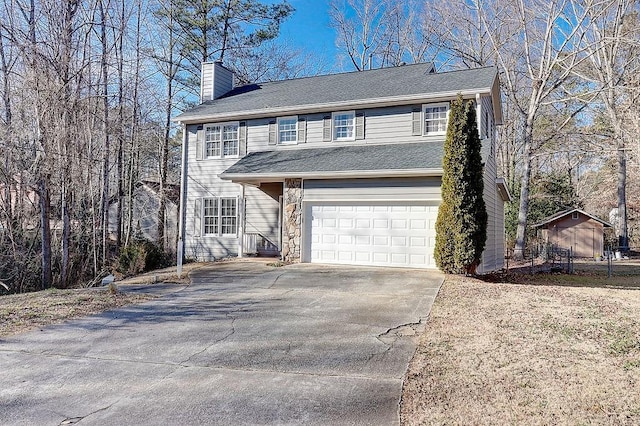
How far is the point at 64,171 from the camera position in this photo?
44.3ft

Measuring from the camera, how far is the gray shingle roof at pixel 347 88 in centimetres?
1398

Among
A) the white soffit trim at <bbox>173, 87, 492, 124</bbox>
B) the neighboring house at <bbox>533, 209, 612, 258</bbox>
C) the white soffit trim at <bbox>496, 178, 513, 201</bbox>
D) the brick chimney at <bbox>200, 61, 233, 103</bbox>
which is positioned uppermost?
the brick chimney at <bbox>200, 61, 233, 103</bbox>

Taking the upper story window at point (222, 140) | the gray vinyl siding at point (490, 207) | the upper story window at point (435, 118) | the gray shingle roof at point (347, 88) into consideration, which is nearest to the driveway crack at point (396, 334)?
the gray vinyl siding at point (490, 207)

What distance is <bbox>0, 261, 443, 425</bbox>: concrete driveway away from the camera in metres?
3.96

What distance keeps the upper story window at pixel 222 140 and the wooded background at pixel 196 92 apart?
348 centimetres

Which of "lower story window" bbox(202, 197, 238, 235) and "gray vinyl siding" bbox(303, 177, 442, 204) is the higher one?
"gray vinyl siding" bbox(303, 177, 442, 204)

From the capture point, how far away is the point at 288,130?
15.8 meters

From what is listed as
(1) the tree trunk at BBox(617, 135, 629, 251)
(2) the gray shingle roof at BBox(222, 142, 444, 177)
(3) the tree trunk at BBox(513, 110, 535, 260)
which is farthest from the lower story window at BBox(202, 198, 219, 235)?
(1) the tree trunk at BBox(617, 135, 629, 251)

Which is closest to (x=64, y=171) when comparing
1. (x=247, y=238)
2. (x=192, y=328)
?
(x=247, y=238)

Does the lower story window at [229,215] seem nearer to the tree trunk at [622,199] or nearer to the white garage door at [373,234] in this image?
the white garage door at [373,234]

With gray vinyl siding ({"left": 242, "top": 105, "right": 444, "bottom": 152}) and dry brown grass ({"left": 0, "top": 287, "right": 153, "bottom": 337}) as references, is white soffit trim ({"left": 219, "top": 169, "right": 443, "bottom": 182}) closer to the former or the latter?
gray vinyl siding ({"left": 242, "top": 105, "right": 444, "bottom": 152})

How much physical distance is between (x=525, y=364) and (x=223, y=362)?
3.33m

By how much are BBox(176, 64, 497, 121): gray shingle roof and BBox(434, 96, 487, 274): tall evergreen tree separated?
96.8 inches

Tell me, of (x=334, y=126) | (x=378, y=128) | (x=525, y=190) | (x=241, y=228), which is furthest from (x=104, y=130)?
(x=525, y=190)
